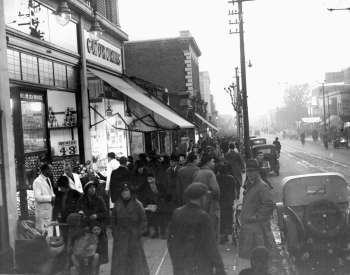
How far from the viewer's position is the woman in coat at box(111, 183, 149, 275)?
6.92 metres

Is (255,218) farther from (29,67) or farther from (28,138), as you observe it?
(29,67)

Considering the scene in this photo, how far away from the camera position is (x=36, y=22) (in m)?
12.9

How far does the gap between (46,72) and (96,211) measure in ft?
23.0

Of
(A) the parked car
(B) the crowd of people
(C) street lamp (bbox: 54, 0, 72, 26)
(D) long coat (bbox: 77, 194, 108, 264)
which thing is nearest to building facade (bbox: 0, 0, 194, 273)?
(C) street lamp (bbox: 54, 0, 72, 26)

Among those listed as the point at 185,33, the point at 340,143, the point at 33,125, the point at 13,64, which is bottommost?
the point at 340,143

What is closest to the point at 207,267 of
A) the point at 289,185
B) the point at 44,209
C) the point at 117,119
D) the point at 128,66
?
the point at 289,185

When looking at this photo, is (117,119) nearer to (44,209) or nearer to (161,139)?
(44,209)

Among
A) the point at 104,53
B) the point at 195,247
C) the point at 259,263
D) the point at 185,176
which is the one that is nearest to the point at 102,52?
the point at 104,53

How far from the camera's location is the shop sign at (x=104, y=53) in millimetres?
17203

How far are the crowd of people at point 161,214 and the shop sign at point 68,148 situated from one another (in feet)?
6.02

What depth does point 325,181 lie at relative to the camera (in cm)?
797

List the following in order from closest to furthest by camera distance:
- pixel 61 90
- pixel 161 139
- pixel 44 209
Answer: pixel 44 209, pixel 61 90, pixel 161 139

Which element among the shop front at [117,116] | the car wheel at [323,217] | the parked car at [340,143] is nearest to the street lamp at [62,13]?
the shop front at [117,116]

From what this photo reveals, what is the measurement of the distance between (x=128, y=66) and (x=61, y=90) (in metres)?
32.3
